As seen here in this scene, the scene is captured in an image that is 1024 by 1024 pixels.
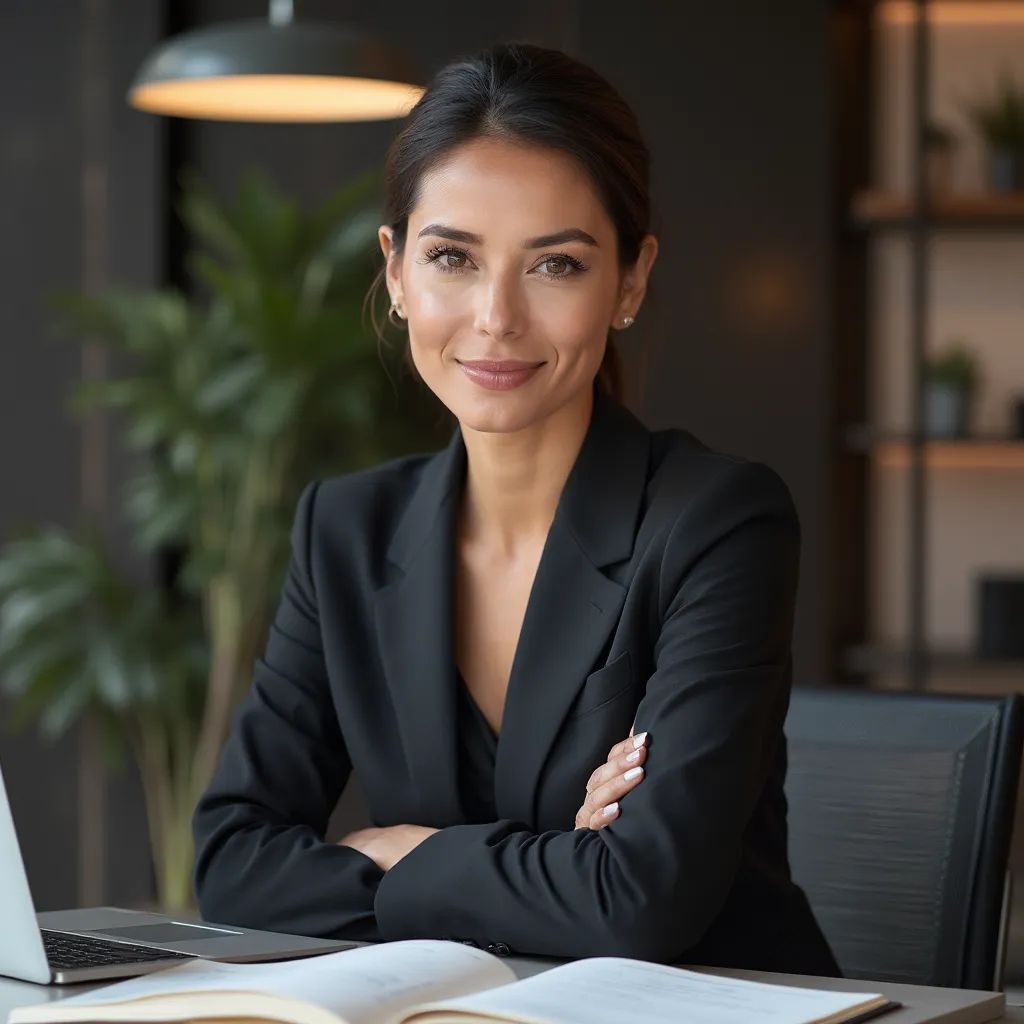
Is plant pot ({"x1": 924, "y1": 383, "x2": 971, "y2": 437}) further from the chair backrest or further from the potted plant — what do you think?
the chair backrest

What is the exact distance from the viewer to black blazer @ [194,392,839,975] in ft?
4.89

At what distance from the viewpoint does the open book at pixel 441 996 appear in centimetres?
102

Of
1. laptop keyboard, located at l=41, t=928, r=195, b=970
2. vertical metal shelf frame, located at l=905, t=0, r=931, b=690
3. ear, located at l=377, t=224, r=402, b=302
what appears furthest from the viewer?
vertical metal shelf frame, located at l=905, t=0, r=931, b=690

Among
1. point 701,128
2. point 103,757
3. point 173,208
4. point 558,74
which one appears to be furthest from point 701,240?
point 558,74

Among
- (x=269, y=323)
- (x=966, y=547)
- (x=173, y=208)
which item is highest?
(x=173, y=208)

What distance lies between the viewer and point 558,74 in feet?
5.95

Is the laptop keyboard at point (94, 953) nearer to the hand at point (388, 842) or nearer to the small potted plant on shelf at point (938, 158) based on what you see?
the hand at point (388, 842)

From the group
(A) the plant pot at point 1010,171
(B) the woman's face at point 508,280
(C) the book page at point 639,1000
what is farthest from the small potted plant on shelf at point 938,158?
(C) the book page at point 639,1000

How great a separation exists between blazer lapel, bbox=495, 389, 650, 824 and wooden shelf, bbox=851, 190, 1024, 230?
2939mm

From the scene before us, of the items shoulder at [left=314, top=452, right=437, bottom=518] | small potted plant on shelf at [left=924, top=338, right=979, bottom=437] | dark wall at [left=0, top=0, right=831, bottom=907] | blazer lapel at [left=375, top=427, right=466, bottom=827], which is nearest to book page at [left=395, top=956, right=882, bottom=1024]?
blazer lapel at [left=375, top=427, right=466, bottom=827]

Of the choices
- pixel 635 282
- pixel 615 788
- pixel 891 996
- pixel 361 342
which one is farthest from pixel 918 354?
pixel 891 996

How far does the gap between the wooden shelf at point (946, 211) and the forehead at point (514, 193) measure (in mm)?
2971

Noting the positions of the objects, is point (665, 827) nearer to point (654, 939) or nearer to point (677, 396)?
point (654, 939)

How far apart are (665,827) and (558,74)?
2.72 ft
